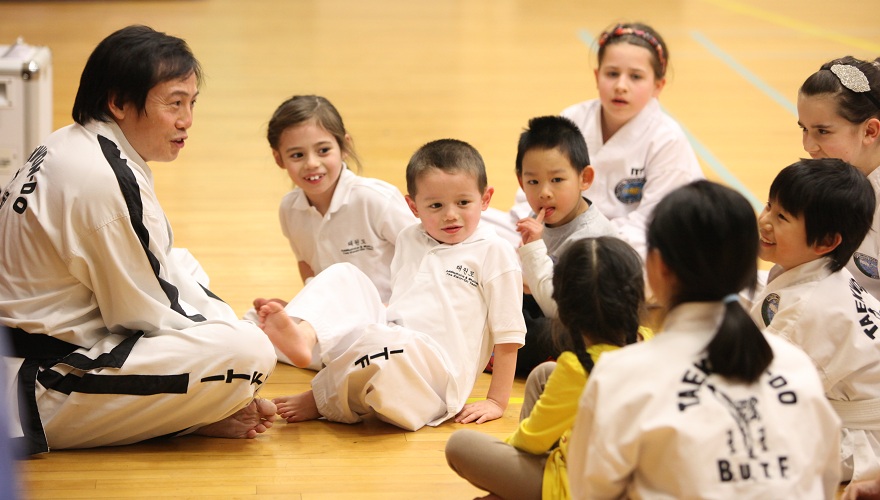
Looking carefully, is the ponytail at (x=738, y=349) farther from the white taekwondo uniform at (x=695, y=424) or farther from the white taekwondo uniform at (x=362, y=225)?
the white taekwondo uniform at (x=362, y=225)

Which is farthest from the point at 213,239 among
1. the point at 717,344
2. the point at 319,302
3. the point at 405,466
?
the point at 717,344

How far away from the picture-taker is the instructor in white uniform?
238 cm

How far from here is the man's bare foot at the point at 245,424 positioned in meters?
2.61

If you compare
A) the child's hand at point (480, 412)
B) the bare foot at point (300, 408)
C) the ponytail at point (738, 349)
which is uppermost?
the ponytail at point (738, 349)

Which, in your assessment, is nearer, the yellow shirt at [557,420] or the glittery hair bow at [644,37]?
the yellow shirt at [557,420]

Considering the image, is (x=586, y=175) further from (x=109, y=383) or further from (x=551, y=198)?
(x=109, y=383)

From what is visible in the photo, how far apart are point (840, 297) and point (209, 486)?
4.83 ft

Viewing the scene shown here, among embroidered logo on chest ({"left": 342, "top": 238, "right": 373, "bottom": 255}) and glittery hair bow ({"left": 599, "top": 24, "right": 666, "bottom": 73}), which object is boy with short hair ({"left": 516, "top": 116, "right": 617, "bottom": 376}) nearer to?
embroidered logo on chest ({"left": 342, "top": 238, "right": 373, "bottom": 255})

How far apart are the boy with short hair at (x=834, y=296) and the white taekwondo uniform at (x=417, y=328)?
70 cm

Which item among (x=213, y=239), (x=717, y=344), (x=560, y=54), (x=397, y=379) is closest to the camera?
(x=717, y=344)

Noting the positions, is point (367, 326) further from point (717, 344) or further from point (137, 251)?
point (717, 344)

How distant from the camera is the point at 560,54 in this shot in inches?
317

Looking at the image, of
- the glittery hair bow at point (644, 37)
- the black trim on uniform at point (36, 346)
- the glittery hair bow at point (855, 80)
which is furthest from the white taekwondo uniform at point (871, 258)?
the black trim on uniform at point (36, 346)

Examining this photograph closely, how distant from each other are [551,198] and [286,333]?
0.94m
